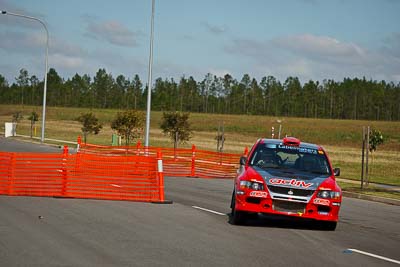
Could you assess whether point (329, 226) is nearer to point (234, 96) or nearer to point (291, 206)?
point (291, 206)

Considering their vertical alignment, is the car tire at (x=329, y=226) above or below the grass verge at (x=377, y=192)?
above

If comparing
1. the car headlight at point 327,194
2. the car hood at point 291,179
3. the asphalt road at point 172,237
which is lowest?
the asphalt road at point 172,237

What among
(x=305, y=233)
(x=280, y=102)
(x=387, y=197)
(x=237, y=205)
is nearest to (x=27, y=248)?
(x=237, y=205)

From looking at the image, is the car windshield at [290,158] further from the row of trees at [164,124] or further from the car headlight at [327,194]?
the row of trees at [164,124]

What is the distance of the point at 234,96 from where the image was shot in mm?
173750

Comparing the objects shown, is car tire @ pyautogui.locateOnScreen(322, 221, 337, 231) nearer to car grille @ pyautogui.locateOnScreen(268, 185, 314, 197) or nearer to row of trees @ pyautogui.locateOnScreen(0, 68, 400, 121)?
car grille @ pyautogui.locateOnScreen(268, 185, 314, 197)

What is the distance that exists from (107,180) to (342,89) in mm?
155792

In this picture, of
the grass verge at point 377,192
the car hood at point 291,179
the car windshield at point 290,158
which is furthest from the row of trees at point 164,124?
the car hood at point 291,179

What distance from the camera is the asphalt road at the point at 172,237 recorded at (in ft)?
28.5

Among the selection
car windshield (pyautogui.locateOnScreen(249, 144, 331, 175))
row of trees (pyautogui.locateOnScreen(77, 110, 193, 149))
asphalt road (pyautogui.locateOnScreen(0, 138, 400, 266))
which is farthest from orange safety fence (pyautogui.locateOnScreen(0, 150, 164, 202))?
row of trees (pyautogui.locateOnScreen(77, 110, 193, 149))

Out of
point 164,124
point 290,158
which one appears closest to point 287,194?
point 290,158

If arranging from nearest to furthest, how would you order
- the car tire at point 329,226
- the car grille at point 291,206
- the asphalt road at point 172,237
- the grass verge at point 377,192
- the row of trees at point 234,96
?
the asphalt road at point 172,237 < the car grille at point 291,206 < the car tire at point 329,226 < the grass verge at point 377,192 < the row of trees at point 234,96

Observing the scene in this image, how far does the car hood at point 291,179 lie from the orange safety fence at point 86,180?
15.0ft

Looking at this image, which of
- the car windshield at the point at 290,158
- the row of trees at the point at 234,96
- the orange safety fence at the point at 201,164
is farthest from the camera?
the row of trees at the point at 234,96
